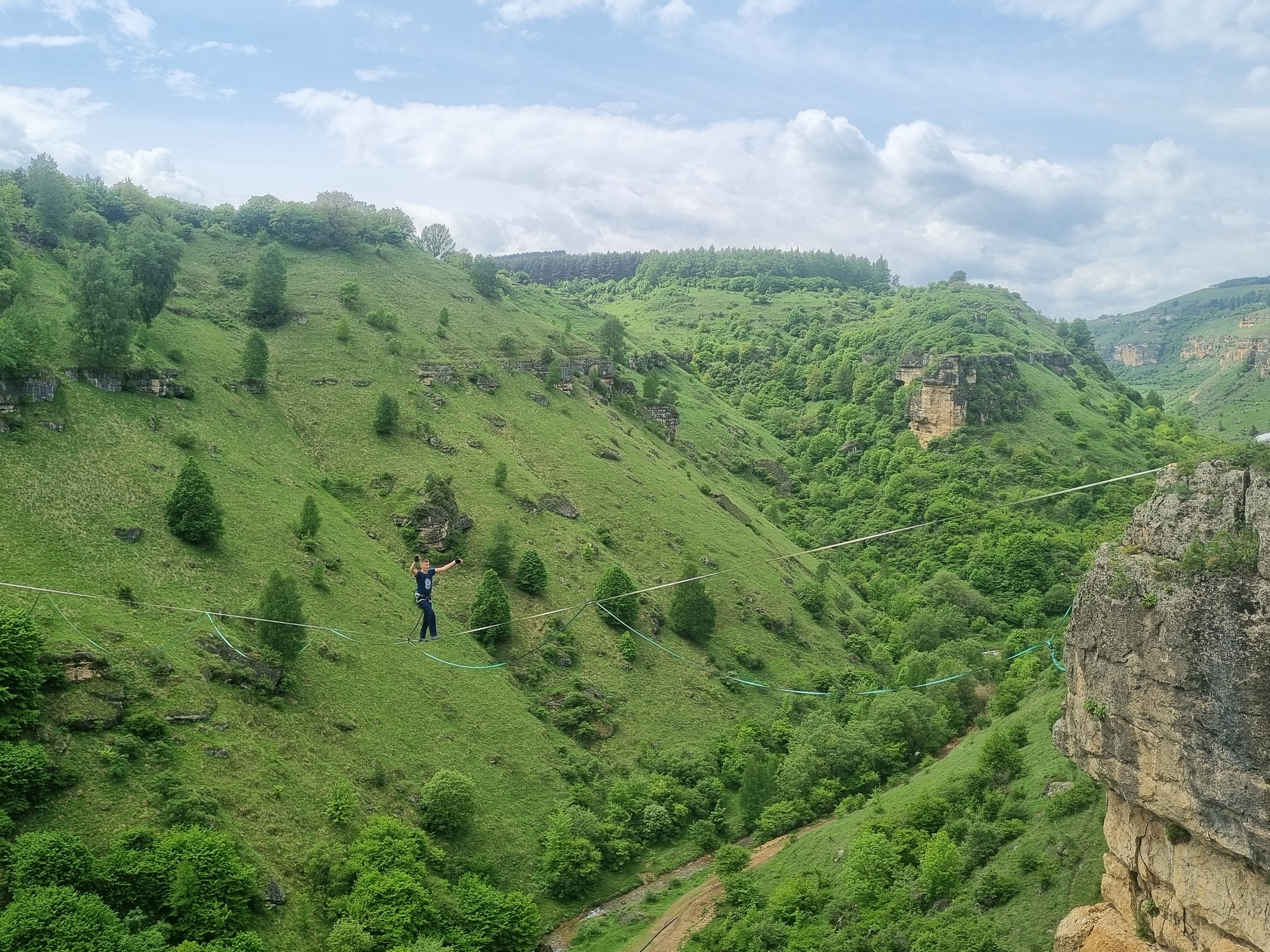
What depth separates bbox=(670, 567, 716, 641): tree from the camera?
6594 cm

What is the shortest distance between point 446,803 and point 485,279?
90.1 m

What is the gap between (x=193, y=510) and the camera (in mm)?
49406

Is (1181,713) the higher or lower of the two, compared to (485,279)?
lower

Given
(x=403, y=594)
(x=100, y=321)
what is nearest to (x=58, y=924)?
(x=403, y=594)

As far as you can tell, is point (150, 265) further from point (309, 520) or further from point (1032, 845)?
point (1032, 845)

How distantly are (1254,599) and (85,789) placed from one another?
38.5 metres

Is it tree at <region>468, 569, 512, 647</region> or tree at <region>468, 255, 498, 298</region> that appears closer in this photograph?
tree at <region>468, 569, 512, 647</region>

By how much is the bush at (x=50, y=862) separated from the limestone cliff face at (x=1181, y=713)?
3115 centimetres

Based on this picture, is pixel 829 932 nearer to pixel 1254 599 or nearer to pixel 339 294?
pixel 1254 599

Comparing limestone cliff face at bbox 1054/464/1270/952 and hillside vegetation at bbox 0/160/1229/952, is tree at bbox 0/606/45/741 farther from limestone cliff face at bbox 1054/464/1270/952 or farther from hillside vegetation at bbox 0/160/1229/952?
limestone cliff face at bbox 1054/464/1270/952

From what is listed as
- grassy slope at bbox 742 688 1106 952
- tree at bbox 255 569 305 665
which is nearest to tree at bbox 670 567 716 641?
grassy slope at bbox 742 688 1106 952

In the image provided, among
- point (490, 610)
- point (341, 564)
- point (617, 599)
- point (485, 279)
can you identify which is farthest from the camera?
point (485, 279)

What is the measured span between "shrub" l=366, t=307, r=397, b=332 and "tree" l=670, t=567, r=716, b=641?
4718 centimetres

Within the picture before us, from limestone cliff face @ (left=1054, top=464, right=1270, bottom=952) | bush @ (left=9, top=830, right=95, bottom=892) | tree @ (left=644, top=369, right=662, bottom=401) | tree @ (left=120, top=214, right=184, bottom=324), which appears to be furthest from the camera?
tree @ (left=644, top=369, right=662, bottom=401)
